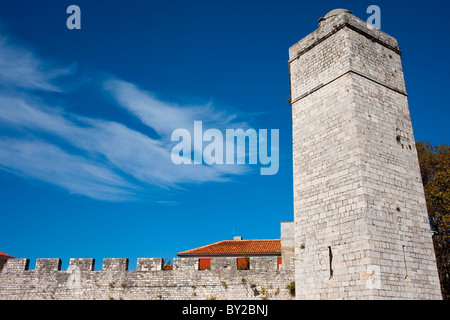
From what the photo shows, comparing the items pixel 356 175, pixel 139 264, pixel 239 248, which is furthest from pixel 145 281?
pixel 239 248

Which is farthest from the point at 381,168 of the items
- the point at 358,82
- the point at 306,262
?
the point at 306,262

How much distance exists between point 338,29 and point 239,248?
1670 cm

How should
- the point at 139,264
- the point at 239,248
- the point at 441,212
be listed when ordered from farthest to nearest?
the point at 239,248, the point at 441,212, the point at 139,264

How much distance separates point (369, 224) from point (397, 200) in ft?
5.23

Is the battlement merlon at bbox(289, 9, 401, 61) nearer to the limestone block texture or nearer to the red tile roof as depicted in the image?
the limestone block texture

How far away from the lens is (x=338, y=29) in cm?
1267

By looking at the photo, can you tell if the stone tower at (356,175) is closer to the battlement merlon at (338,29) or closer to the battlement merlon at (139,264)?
the battlement merlon at (338,29)

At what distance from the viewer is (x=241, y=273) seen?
13586 millimetres

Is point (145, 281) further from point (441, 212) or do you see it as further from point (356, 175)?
point (441, 212)

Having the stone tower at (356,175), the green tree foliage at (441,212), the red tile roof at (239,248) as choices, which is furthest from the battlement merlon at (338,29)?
the red tile roof at (239,248)

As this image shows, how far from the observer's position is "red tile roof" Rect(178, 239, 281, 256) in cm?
2461

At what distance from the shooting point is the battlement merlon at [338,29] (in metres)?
12.6
